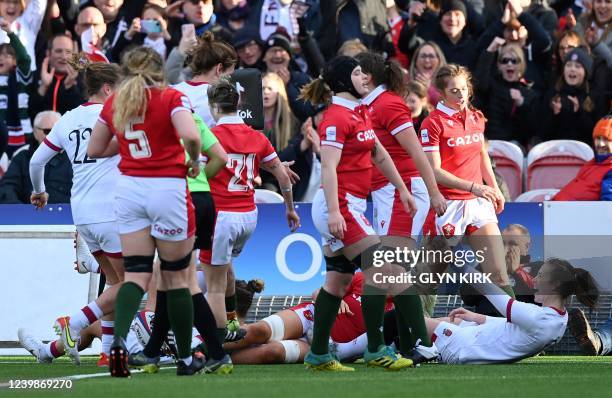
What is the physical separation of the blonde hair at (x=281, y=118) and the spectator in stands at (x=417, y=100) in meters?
1.77

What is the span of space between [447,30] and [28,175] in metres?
5.33

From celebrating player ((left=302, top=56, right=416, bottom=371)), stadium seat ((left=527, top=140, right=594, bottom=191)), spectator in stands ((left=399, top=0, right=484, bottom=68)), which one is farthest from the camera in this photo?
spectator in stands ((left=399, top=0, right=484, bottom=68))

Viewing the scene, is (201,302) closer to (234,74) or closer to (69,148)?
(69,148)

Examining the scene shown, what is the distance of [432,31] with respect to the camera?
16391 mm

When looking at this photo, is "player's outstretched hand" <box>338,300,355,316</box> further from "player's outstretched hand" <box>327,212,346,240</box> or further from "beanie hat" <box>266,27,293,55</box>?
"beanie hat" <box>266,27,293,55</box>

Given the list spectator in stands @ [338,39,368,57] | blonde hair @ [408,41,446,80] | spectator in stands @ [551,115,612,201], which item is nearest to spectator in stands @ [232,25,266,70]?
spectator in stands @ [338,39,368,57]

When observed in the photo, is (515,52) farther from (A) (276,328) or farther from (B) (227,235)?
(B) (227,235)

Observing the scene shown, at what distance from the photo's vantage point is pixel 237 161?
33.1 feet

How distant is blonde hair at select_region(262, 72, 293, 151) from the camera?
15.0 m

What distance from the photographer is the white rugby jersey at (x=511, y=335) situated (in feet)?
33.5

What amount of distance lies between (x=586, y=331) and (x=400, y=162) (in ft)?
7.84

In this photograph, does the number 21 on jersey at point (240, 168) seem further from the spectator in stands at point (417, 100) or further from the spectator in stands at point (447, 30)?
the spectator in stands at point (447, 30)

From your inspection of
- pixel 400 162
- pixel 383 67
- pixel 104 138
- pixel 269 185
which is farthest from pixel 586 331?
pixel 104 138

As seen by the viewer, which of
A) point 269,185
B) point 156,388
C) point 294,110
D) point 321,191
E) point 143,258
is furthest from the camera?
point 294,110
